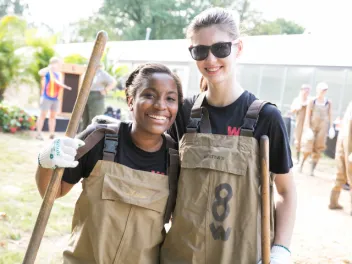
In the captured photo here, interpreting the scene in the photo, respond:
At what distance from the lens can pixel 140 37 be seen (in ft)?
107

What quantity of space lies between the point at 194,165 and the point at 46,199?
663mm

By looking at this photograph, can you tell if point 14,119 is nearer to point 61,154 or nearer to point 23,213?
point 23,213

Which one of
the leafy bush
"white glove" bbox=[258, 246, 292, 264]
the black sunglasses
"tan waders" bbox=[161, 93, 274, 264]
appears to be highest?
the black sunglasses

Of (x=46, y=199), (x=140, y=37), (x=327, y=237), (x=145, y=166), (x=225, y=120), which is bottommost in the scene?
(x=327, y=237)

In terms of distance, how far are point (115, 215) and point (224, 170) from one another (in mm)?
528

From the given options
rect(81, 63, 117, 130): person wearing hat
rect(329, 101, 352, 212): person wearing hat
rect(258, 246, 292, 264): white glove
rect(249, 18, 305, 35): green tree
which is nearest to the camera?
rect(258, 246, 292, 264): white glove

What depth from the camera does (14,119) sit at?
979 cm

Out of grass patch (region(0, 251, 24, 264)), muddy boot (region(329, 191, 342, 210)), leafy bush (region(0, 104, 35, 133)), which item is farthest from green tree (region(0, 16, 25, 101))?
muddy boot (region(329, 191, 342, 210))

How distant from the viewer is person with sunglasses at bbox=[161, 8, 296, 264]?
67.4 inches

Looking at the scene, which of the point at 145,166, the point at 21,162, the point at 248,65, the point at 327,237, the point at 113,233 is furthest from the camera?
the point at 248,65

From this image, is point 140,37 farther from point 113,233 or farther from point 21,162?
point 113,233

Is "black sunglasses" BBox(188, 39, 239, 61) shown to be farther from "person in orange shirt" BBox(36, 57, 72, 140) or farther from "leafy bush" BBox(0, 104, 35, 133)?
"leafy bush" BBox(0, 104, 35, 133)

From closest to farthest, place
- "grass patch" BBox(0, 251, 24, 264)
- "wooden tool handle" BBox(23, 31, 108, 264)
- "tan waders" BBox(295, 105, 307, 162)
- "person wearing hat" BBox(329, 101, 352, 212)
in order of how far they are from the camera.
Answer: "wooden tool handle" BBox(23, 31, 108, 264) → "grass patch" BBox(0, 251, 24, 264) → "person wearing hat" BBox(329, 101, 352, 212) → "tan waders" BBox(295, 105, 307, 162)

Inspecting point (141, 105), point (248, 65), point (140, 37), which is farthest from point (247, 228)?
point (140, 37)
